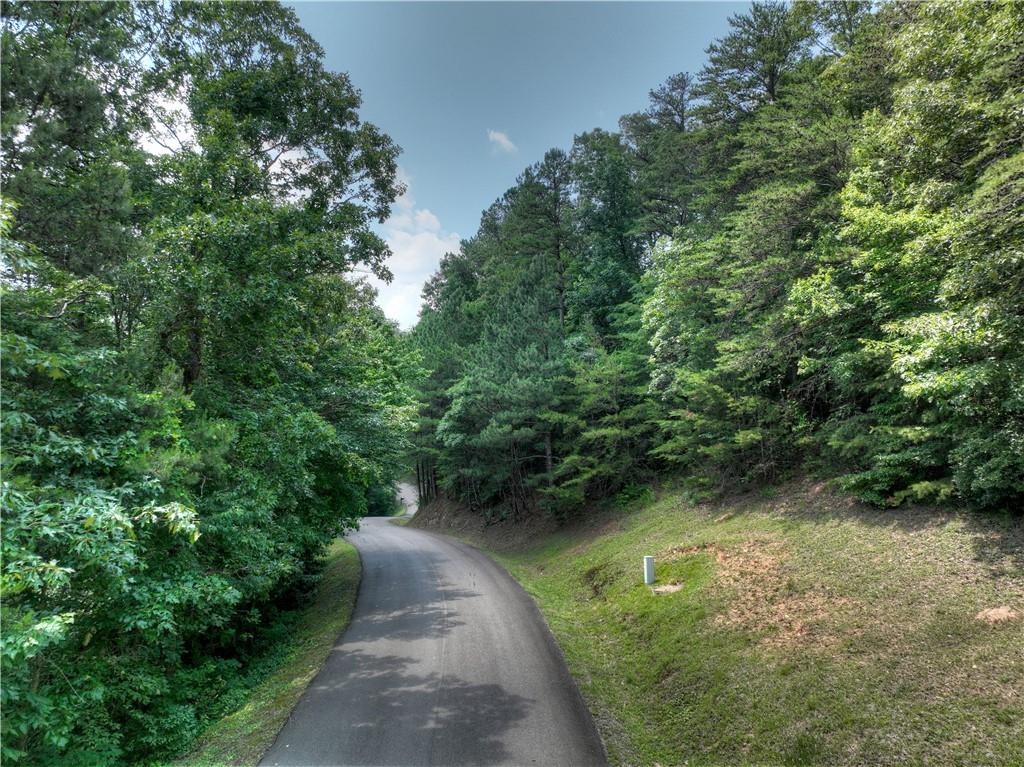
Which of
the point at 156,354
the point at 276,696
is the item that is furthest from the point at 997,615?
the point at 156,354

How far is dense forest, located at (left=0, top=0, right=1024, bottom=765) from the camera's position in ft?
16.8

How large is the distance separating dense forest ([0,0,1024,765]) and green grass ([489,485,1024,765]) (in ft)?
4.41

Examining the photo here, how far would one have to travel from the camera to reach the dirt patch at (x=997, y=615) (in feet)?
19.2

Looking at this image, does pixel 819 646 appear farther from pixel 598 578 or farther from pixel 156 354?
pixel 156 354

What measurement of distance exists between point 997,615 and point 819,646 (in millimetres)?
2122

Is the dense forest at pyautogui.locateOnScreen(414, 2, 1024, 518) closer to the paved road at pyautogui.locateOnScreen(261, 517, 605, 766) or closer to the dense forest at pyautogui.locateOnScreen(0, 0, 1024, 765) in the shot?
the dense forest at pyautogui.locateOnScreen(0, 0, 1024, 765)

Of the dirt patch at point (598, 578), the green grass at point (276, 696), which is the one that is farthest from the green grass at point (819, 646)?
the green grass at point (276, 696)

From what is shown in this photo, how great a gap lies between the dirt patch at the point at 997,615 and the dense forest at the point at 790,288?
2259mm

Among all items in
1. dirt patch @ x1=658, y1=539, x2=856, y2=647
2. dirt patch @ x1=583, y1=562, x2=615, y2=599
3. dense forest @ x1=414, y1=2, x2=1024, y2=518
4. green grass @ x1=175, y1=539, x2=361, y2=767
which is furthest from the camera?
dirt patch @ x1=583, y1=562, x2=615, y2=599

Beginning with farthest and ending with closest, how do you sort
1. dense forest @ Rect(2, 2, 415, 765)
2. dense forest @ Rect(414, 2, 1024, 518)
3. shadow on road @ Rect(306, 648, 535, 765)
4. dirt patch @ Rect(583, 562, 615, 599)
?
dirt patch @ Rect(583, 562, 615, 599), dense forest @ Rect(414, 2, 1024, 518), shadow on road @ Rect(306, 648, 535, 765), dense forest @ Rect(2, 2, 415, 765)

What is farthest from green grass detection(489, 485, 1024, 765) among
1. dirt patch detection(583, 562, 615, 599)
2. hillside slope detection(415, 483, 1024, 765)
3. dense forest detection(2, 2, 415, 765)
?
dense forest detection(2, 2, 415, 765)

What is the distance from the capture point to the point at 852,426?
33.4 feet

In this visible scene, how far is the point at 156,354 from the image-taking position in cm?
741

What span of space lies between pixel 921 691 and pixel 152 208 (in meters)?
13.7
